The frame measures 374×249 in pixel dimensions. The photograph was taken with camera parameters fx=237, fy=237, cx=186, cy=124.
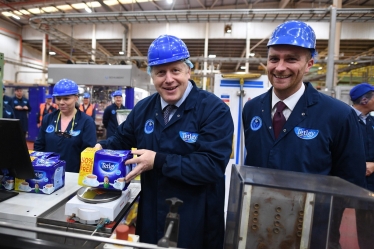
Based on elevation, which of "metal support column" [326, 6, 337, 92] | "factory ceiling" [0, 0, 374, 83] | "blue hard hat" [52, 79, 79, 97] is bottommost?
"blue hard hat" [52, 79, 79, 97]

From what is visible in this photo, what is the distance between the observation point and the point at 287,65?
123 centimetres

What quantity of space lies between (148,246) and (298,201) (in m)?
0.54

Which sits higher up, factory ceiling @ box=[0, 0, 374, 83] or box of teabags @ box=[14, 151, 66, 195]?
factory ceiling @ box=[0, 0, 374, 83]

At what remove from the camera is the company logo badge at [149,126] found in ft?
4.37

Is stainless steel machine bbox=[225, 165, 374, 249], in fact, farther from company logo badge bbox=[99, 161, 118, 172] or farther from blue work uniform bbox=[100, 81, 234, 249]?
company logo badge bbox=[99, 161, 118, 172]

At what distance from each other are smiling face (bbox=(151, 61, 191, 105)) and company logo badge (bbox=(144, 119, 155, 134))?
6.2 inches

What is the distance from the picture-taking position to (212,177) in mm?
1138

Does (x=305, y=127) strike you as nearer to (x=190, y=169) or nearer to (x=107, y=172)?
(x=190, y=169)

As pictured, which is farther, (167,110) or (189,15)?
(189,15)

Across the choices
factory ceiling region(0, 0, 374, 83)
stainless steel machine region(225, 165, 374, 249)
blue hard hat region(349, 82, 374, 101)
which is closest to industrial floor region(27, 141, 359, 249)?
stainless steel machine region(225, 165, 374, 249)

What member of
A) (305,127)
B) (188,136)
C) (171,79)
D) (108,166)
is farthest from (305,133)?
(108,166)

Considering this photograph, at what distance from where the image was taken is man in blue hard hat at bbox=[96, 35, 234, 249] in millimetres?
1132

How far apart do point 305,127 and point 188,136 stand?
61 centimetres

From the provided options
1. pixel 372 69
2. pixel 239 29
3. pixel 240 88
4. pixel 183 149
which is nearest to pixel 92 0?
pixel 239 29
